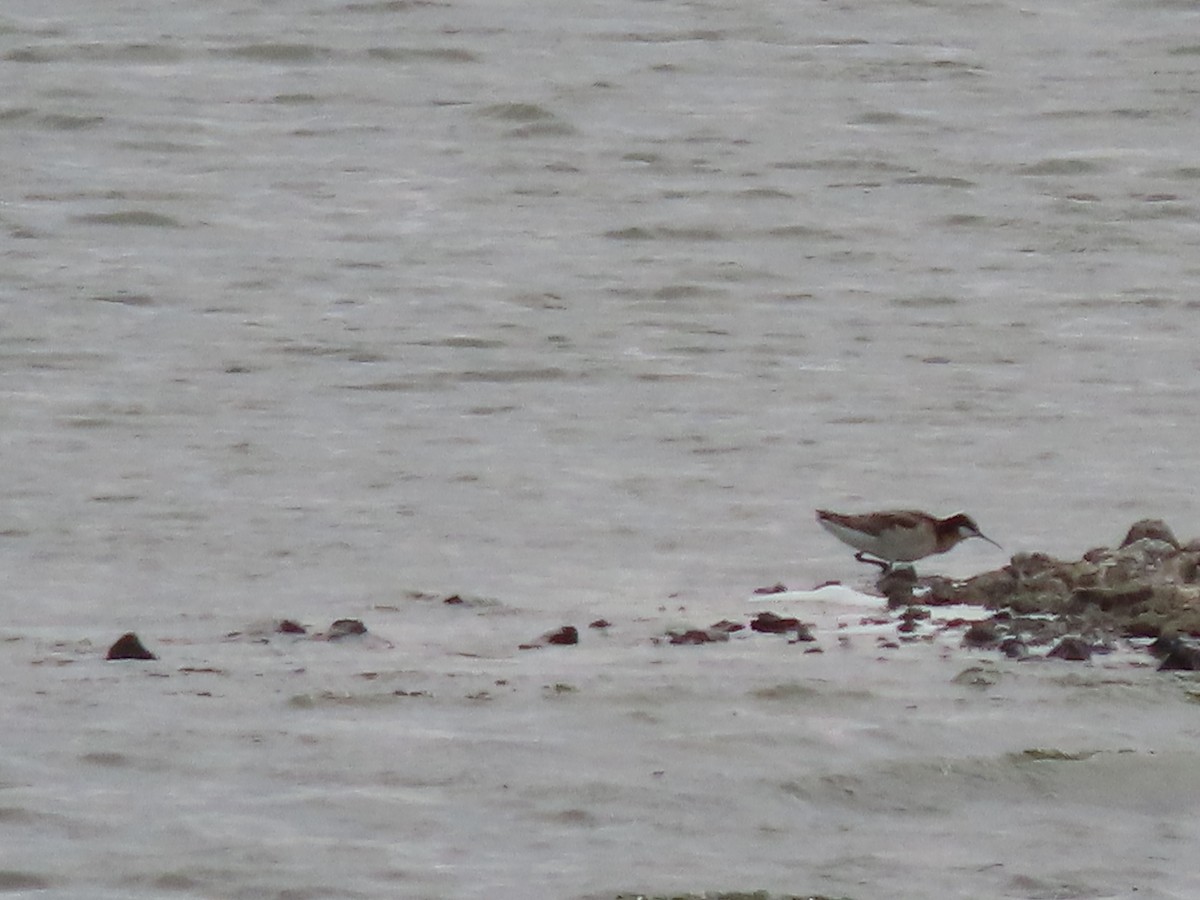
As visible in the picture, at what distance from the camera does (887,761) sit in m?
7.93

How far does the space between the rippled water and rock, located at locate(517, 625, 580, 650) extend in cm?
16

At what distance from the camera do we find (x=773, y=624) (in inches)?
387

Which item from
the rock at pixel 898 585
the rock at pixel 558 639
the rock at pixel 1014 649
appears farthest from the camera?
the rock at pixel 898 585

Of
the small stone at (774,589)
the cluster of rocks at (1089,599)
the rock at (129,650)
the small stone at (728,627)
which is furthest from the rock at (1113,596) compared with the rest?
the rock at (129,650)

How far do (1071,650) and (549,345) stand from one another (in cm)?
899

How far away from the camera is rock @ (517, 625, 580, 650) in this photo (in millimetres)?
9703

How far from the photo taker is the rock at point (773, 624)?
9.78 metres

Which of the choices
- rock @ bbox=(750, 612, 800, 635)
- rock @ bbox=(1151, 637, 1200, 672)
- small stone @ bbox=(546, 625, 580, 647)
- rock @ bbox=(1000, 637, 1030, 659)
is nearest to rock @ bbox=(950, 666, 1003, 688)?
rock @ bbox=(1000, 637, 1030, 659)

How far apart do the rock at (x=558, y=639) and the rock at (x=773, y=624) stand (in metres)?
0.68

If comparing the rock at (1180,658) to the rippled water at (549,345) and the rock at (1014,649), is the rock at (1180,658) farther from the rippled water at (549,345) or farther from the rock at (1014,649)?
the rock at (1014,649)

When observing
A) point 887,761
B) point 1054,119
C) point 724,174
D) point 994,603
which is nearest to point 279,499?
point 994,603

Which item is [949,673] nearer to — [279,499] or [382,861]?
[382,861]

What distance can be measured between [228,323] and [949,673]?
997 cm

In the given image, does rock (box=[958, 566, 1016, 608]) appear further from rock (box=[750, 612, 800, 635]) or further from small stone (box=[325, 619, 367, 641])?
small stone (box=[325, 619, 367, 641])
